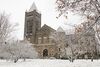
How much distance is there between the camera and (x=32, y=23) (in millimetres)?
95125

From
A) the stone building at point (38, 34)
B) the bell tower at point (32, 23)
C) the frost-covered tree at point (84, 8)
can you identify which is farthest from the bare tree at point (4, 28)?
the bell tower at point (32, 23)

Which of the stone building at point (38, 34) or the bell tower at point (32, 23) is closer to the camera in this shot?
the stone building at point (38, 34)

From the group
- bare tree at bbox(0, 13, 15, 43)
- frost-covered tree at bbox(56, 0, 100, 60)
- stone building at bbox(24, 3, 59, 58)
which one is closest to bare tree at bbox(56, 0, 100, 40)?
frost-covered tree at bbox(56, 0, 100, 60)

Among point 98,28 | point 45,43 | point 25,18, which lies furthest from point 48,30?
point 98,28

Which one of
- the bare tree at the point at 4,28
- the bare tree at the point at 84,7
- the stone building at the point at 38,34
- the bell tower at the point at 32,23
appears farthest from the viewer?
the bell tower at the point at 32,23

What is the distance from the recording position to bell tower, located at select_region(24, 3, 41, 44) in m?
93.4

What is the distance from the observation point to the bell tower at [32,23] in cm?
9341

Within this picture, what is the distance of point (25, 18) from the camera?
3866 inches

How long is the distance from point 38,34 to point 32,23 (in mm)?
6175

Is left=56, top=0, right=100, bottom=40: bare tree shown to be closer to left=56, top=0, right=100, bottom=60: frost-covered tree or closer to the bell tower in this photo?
left=56, top=0, right=100, bottom=60: frost-covered tree

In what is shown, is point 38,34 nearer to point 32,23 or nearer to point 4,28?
point 32,23

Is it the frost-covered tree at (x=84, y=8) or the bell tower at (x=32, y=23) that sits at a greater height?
the bell tower at (x=32, y=23)

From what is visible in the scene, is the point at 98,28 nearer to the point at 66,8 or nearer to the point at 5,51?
the point at 66,8

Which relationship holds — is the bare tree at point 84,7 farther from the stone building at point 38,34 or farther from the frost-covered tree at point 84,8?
the stone building at point 38,34
